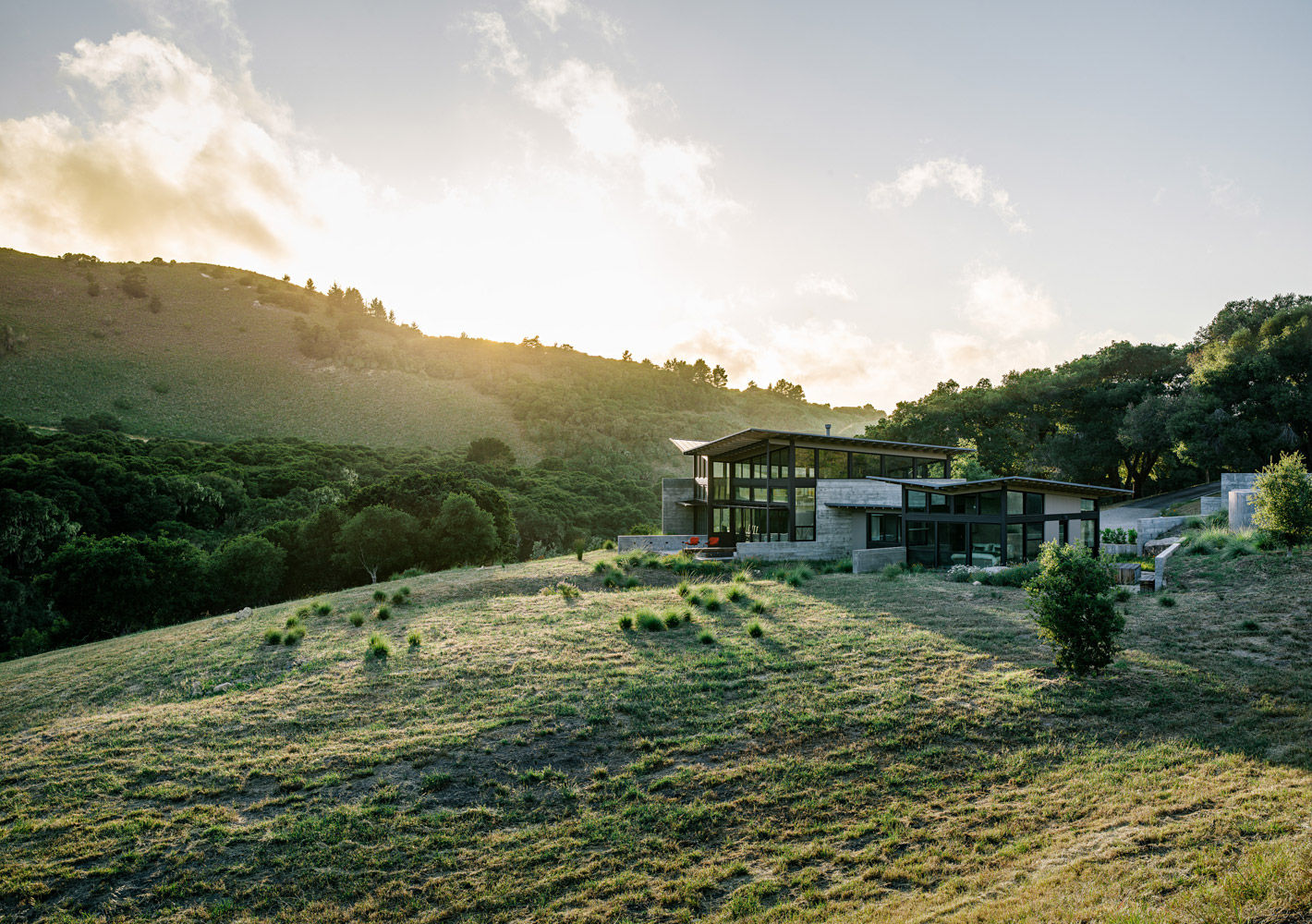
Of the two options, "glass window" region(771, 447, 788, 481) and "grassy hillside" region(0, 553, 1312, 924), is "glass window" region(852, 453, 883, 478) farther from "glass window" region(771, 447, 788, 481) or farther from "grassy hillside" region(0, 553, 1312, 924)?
"grassy hillside" region(0, 553, 1312, 924)

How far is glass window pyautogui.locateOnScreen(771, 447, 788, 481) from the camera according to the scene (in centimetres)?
3103

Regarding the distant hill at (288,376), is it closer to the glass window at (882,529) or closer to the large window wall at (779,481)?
the large window wall at (779,481)

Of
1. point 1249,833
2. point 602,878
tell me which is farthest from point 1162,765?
point 602,878

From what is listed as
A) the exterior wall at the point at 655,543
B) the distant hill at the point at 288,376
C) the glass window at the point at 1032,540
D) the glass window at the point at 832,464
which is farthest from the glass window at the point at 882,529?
the distant hill at the point at 288,376

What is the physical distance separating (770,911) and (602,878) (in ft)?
4.98

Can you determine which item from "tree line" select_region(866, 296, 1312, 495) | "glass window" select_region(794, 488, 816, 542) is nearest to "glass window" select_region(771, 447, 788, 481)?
"glass window" select_region(794, 488, 816, 542)

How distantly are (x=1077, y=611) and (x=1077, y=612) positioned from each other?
15 millimetres

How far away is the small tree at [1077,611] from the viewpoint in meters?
9.75

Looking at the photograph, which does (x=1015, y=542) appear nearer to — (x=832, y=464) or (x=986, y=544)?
(x=986, y=544)

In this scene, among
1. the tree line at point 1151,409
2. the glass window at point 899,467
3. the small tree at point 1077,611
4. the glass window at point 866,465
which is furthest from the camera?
the tree line at point 1151,409

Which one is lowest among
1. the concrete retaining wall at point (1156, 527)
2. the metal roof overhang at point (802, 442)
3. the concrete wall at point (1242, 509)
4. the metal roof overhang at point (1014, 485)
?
the concrete retaining wall at point (1156, 527)

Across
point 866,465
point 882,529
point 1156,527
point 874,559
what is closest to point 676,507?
point 866,465

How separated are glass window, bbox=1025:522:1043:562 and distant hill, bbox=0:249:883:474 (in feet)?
177

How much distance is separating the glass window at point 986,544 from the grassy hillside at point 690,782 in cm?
944
